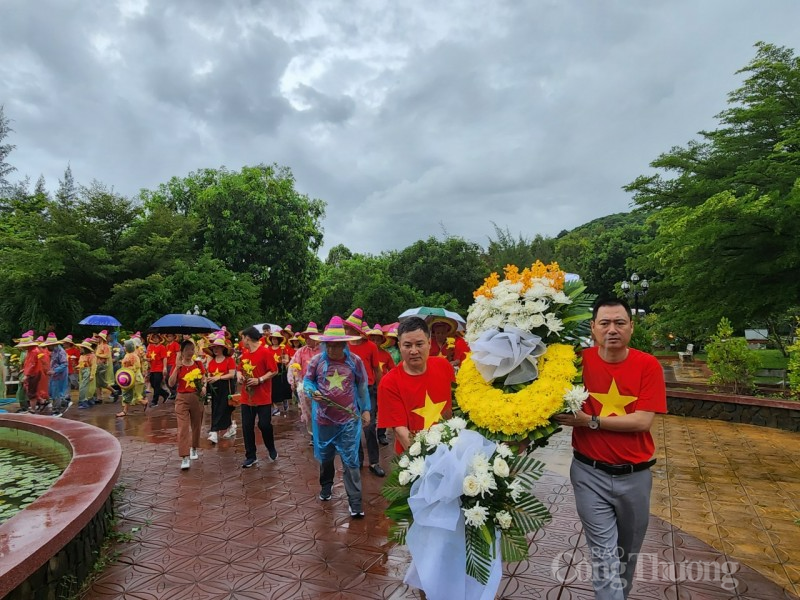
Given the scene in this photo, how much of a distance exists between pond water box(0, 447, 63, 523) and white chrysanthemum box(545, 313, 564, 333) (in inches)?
196

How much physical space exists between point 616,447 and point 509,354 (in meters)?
0.77

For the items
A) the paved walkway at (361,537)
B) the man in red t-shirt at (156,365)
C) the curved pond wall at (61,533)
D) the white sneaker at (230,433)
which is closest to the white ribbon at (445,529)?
the paved walkway at (361,537)

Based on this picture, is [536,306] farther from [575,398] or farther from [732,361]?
[732,361]

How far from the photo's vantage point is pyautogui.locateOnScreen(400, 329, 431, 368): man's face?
3215mm

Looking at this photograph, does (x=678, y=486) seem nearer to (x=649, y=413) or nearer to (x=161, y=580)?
(x=649, y=413)

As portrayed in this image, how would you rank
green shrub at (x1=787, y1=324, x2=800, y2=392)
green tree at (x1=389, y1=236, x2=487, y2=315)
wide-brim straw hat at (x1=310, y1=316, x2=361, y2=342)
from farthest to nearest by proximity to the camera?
green tree at (x1=389, y1=236, x2=487, y2=315) → green shrub at (x1=787, y1=324, x2=800, y2=392) → wide-brim straw hat at (x1=310, y1=316, x2=361, y2=342)

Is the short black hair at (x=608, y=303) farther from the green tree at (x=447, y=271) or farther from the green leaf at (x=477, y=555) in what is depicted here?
the green tree at (x=447, y=271)

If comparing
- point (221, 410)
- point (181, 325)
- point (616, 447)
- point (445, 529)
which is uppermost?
point (181, 325)

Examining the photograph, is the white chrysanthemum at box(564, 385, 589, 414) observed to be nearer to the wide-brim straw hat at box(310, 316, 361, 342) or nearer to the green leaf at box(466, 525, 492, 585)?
the green leaf at box(466, 525, 492, 585)

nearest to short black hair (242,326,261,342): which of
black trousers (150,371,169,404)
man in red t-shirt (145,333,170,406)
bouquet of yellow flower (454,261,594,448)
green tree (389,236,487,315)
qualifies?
bouquet of yellow flower (454,261,594,448)

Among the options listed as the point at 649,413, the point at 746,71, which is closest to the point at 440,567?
the point at 649,413

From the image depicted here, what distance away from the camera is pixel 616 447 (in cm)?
269

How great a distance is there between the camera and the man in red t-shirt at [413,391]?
3195 millimetres

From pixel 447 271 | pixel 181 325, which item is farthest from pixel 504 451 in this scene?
pixel 447 271
